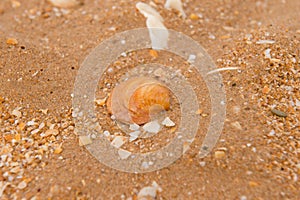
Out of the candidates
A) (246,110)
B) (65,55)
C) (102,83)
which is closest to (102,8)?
(65,55)

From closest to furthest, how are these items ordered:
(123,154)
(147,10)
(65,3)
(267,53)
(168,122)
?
(123,154) < (168,122) < (267,53) < (147,10) < (65,3)

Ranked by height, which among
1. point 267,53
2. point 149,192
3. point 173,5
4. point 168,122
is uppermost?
point 173,5

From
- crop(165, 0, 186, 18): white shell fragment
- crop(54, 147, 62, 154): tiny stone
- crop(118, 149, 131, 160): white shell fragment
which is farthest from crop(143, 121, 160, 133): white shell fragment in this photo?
crop(165, 0, 186, 18): white shell fragment

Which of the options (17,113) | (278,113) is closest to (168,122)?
(278,113)

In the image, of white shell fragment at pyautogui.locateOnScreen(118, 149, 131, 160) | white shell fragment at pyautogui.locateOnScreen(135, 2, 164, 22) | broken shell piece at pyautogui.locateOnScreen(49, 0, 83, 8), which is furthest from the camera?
broken shell piece at pyautogui.locateOnScreen(49, 0, 83, 8)

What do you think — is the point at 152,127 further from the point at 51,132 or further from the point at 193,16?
the point at 193,16

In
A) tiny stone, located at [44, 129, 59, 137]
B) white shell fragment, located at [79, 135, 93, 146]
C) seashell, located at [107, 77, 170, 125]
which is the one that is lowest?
white shell fragment, located at [79, 135, 93, 146]

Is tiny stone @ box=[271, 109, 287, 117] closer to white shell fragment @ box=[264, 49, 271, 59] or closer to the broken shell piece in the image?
white shell fragment @ box=[264, 49, 271, 59]
